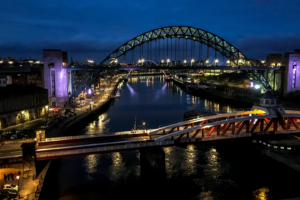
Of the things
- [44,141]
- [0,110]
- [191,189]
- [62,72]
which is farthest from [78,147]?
[62,72]

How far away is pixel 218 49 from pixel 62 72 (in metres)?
34.3

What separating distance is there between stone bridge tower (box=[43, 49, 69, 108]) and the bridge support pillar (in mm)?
25824

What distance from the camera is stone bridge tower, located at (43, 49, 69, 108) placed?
130 feet

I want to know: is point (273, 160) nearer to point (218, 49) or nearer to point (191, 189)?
point (191, 189)

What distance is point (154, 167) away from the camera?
17.2 m

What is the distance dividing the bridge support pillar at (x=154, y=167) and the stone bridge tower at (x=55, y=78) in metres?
25.8

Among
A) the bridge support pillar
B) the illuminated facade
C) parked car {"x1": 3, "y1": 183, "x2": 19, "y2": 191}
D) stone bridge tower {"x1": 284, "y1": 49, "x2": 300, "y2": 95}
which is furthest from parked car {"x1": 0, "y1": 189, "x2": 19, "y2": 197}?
stone bridge tower {"x1": 284, "y1": 49, "x2": 300, "y2": 95}

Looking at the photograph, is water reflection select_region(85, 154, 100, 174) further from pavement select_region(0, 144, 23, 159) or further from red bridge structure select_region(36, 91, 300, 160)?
pavement select_region(0, 144, 23, 159)

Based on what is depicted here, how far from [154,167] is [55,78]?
92.4 ft

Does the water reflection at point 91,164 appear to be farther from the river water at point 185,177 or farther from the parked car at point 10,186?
the parked car at point 10,186

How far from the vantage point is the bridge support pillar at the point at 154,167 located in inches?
673

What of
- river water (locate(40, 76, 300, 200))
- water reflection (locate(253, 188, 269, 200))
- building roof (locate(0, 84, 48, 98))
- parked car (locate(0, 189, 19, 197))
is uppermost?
building roof (locate(0, 84, 48, 98))

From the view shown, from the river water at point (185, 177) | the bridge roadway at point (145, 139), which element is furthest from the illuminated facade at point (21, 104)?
the river water at point (185, 177)

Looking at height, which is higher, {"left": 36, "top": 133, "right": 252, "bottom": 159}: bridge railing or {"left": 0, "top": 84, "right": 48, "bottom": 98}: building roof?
{"left": 0, "top": 84, "right": 48, "bottom": 98}: building roof
